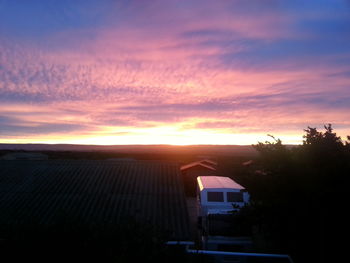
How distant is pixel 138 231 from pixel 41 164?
13.7 meters

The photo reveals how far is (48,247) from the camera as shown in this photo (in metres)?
4.89

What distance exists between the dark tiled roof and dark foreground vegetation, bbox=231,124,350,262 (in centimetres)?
314

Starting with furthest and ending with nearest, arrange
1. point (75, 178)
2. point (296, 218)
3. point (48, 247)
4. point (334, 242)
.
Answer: point (75, 178)
point (296, 218)
point (334, 242)
point (48, 247)

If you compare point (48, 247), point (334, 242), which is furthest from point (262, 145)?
point (48, 247)

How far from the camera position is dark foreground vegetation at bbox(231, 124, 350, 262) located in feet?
26.2

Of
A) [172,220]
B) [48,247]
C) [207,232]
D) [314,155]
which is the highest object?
[314,155]

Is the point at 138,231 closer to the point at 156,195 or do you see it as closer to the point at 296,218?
the point at 296,218

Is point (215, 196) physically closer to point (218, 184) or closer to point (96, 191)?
point (218, 184)

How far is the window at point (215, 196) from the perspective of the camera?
15321mm

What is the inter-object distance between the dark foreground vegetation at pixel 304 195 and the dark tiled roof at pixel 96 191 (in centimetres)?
314

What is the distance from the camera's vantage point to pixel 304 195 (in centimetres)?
848

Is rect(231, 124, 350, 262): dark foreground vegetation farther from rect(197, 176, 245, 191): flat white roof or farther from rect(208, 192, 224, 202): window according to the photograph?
rect(197, 176, 245, 191): flat white roof

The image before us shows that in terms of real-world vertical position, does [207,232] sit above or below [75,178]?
below

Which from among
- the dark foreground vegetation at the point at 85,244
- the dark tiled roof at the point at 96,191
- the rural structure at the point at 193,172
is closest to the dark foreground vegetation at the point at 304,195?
the dark tiled roof at the point at 96,191
